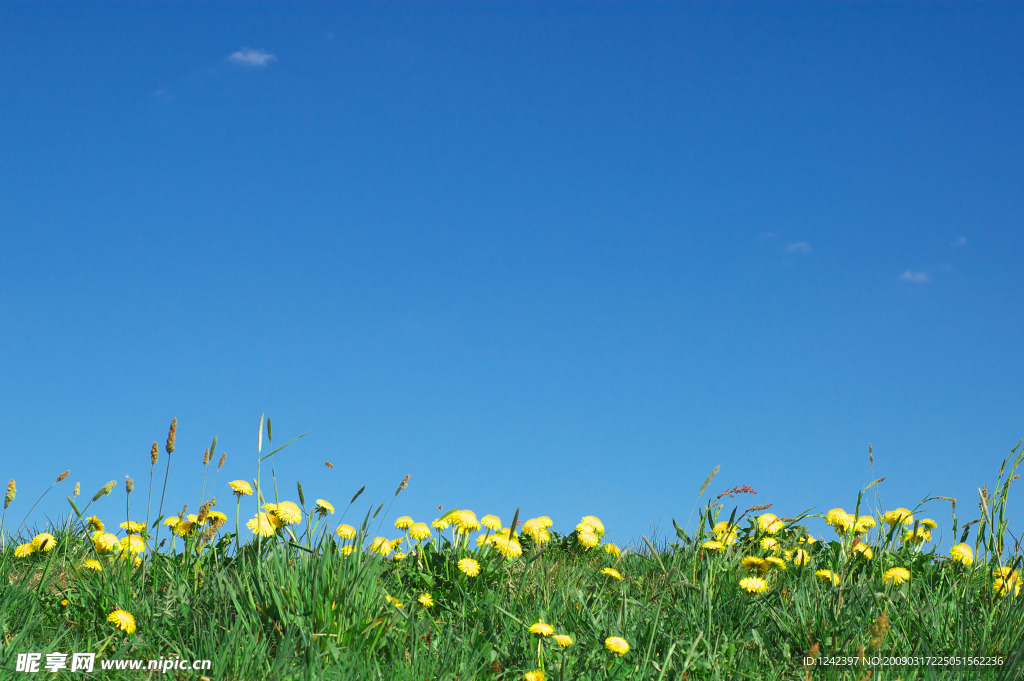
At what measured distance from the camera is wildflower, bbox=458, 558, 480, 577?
4.91 metres

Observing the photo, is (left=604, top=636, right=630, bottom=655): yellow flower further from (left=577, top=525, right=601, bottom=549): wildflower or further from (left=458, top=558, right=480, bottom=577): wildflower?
(left=577, top=525, right=601, bottom=549): wildflower

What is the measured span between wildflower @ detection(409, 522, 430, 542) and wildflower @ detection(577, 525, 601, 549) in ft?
4.58

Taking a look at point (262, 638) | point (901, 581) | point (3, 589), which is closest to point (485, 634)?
point (262, 638)

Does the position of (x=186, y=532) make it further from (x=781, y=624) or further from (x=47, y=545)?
(x=781, y=624)

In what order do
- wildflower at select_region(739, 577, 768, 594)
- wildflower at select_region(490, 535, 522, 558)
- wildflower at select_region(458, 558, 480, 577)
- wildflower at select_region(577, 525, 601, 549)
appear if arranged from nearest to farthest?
wildflower at select_region(739, 577, 768, 594) < wildflower at select_region(458, 558, 480, 577) < wildflower at select_region(490, 535, 522, 558) < wildflower at select_region(577, 525, 601, 549)

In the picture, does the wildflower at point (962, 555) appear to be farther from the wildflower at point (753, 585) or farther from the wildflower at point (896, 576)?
the wildflower at point (753, 585)

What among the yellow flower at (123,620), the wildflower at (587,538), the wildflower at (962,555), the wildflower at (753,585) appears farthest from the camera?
the wildflower at (587,538)

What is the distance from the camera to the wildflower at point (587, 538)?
6.46 meters

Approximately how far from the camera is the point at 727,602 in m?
4.78

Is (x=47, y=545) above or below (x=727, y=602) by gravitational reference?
above

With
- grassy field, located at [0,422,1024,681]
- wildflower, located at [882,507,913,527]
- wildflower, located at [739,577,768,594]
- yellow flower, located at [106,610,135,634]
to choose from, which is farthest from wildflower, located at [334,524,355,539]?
wildflower, located at [882,507,913,527]

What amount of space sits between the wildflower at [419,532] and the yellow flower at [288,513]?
3.08ft

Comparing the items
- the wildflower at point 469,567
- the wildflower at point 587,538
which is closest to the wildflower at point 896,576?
the wildflower at point 587,538

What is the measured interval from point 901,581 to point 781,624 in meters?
0.89
